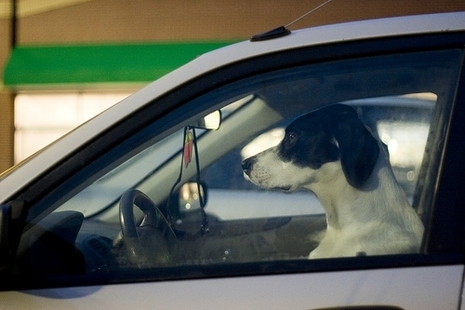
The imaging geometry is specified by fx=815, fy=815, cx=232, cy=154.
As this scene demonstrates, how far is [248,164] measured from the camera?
7.85 feet

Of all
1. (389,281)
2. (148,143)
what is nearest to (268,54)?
(148,143)

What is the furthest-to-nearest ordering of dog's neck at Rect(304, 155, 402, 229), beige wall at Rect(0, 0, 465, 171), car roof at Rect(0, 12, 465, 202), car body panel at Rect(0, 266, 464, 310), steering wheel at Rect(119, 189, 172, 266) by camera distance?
1. beige wall at Rect(0, 0, 465, 171)
2. dog's neck at Rect(304, 155, 402, 229)
3. steering wheel at Rect(119, 189, 172, 266)
4. car roof at Rect(0, 12, 465, 202)
5. car body panel at Rect(0, 266, 464, 310)

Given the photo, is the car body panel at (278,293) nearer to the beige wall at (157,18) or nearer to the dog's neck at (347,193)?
the dog's neck at (347,193)

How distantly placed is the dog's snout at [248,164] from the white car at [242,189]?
3 centimetres

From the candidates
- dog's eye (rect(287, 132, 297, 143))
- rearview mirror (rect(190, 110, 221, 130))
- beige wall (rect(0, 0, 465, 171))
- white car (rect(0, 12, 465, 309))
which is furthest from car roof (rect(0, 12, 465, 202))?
beige wall (rect(0, 0, 465, 171))

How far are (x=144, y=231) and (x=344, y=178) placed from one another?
612 mm

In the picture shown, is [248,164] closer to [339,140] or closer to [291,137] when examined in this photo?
[291,137]

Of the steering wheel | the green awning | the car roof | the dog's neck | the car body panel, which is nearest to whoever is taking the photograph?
the car body panel

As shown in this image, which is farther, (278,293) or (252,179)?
(252,179)

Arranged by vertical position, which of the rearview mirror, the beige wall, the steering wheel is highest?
the rearview mirror

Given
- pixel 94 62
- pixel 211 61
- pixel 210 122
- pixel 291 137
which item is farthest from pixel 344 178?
pixel 94 62

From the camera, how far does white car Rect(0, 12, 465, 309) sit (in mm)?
1995

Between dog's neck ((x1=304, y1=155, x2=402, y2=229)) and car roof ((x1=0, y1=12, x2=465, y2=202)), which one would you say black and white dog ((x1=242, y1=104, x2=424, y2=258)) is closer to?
dog's neck ((x1=304, y1=155, x2=402, y2=229))

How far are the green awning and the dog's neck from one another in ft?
34.6
